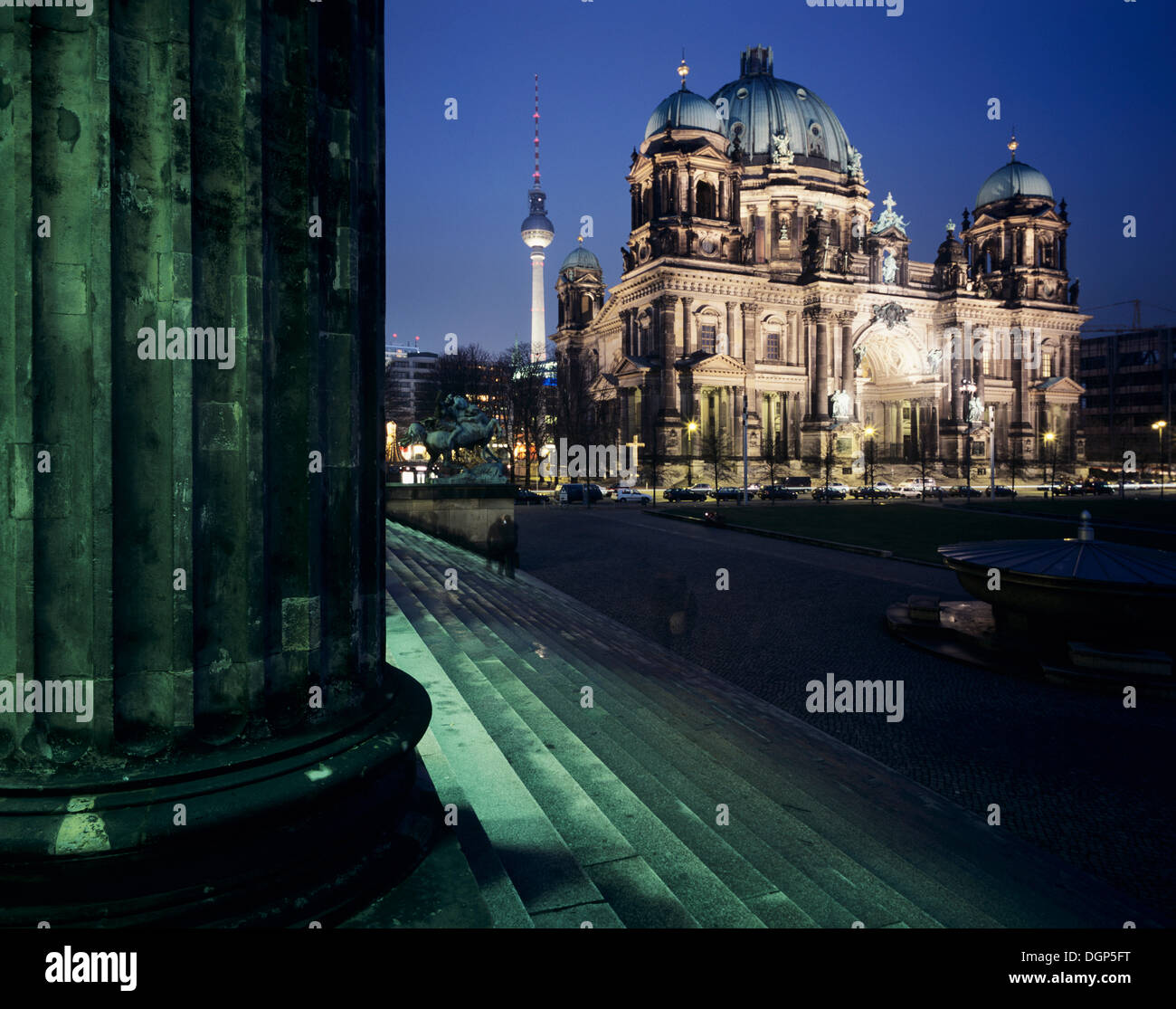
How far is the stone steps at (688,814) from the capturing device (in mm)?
4039

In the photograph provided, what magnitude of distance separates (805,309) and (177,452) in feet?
252

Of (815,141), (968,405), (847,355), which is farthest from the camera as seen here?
→ (815,141)

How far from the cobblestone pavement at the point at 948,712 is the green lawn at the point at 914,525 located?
7.20m

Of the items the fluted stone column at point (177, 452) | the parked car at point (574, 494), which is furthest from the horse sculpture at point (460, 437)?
the parked car at point (574, 494)

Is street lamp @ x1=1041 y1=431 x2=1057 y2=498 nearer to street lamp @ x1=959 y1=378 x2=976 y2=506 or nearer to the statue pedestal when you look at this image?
A: street lamp @ x1=959 y1=378 x2=976 y2=506

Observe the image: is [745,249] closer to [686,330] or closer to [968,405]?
[686,330]

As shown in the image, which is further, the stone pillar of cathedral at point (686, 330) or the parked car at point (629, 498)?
the stone pillar of cathedral at point (686, 330)

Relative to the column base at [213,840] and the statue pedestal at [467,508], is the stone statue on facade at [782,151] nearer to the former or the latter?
the statue pedestal at [467,508]

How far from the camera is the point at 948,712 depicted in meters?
8.60

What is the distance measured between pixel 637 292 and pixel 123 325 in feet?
228

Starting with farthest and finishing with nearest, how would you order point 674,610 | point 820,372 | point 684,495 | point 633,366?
point 820,372, point 633,366, point 684,495, point 674,610

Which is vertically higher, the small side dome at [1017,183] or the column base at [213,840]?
the small side dome at [1017,183]

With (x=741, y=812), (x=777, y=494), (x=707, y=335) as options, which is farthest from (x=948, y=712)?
(x=707, y=335)

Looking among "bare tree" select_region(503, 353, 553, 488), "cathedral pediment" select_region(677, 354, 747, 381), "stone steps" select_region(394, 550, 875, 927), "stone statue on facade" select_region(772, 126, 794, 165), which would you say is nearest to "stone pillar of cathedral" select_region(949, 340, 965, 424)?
"stone statue on facade" select_region(772, 126, 794, 165)
